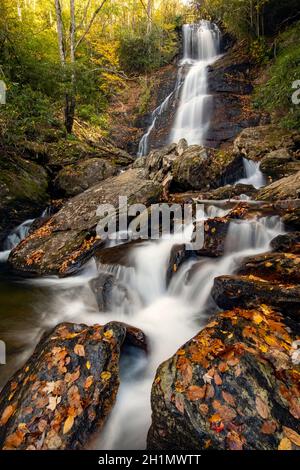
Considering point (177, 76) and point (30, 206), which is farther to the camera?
point (177, 76)

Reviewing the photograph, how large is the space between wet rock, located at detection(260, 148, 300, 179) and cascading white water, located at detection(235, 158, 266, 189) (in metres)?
0.19

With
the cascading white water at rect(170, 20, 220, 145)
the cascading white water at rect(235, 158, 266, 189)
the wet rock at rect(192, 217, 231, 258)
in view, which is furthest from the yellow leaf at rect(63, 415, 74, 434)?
the cascading white water at rect(170, 20, 220, 145)

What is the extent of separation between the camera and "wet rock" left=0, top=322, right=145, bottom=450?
238cm

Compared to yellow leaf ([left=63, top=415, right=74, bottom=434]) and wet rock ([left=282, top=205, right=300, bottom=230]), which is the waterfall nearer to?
wet rock ([left=282, top=205, right=300, bottom=230])

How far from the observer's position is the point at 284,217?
533cm

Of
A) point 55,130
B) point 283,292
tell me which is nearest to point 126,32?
point 55,130

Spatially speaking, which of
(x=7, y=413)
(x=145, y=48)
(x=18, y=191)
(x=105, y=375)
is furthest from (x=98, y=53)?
(x=7, y=413)

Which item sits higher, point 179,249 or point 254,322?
point 179,249

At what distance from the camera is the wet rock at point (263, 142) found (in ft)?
31.1

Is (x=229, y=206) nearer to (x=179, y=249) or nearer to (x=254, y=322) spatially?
(x=179, y=249)

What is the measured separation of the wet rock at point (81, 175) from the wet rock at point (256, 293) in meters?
6.63

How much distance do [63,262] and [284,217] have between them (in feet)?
15.1

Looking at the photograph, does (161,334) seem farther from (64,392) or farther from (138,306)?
(64,392)

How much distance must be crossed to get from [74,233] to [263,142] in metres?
7.18
